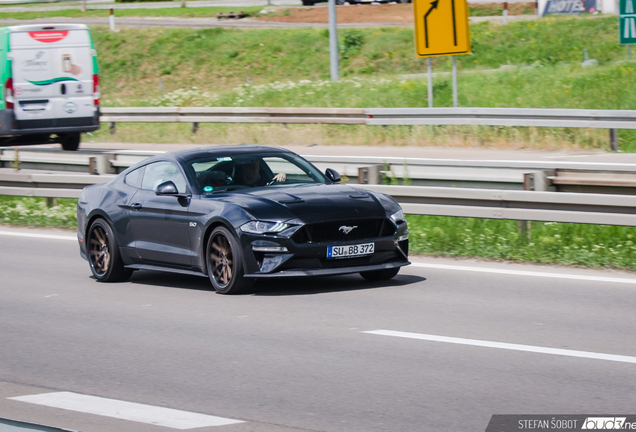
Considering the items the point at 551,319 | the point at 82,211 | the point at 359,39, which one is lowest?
the point at 551,319

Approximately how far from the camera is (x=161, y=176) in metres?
10.2

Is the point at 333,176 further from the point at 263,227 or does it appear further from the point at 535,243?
the point at 535,243

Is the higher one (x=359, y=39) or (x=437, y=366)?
(x=359, y=39)

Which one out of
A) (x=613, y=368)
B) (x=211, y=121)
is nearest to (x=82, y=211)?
(x=613, y=368)

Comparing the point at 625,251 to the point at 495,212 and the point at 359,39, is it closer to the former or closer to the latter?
the point at 495,212

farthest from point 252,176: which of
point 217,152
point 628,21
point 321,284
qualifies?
point 628,21

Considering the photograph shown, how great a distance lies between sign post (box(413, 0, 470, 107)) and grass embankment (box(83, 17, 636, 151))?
1833 mm

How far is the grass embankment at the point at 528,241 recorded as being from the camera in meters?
10.5

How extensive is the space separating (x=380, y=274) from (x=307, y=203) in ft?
3.90

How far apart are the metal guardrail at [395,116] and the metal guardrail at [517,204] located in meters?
9.36

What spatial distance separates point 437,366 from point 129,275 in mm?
5065

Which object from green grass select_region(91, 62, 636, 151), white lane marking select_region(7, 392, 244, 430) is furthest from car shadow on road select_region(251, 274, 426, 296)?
green grass select_region(91, 62, 636, 151)

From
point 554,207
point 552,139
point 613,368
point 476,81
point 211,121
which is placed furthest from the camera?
point 476,81

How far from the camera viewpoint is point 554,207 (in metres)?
10.7
